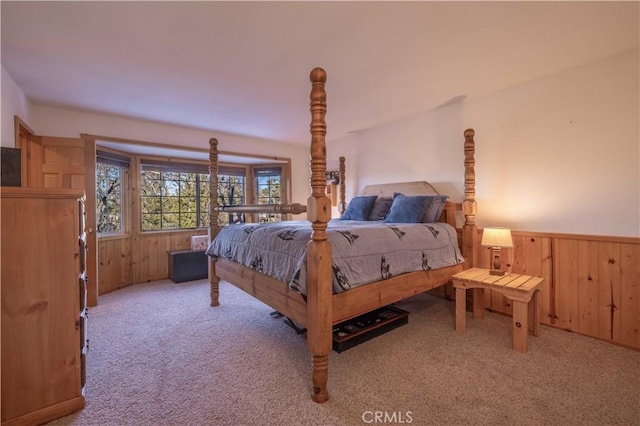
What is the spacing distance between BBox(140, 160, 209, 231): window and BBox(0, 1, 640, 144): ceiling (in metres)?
1.54

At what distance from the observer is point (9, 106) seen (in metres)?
2.42

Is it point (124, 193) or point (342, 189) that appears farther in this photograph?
point (342, 189)

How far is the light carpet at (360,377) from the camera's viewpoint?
1.50 metres

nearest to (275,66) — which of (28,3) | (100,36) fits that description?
(100,36)

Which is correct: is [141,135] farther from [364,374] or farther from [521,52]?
[521,52]

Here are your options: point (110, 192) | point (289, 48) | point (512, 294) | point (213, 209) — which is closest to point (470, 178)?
point (512, 294)

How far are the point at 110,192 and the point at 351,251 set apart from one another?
4104 millimetres

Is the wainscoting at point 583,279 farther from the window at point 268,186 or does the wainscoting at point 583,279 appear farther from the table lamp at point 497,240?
the window at point 268,186

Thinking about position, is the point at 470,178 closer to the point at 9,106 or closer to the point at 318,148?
the point at 318,148

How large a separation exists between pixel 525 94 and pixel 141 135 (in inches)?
181

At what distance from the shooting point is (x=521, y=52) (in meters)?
2.18

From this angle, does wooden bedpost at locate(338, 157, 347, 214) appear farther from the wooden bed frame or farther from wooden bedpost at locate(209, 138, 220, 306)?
the wooden bed frame

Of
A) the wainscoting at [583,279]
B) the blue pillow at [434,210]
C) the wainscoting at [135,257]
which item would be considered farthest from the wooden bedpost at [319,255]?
the wainscoting at [135,257]

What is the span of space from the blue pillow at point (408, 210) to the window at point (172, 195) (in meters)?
3.52
